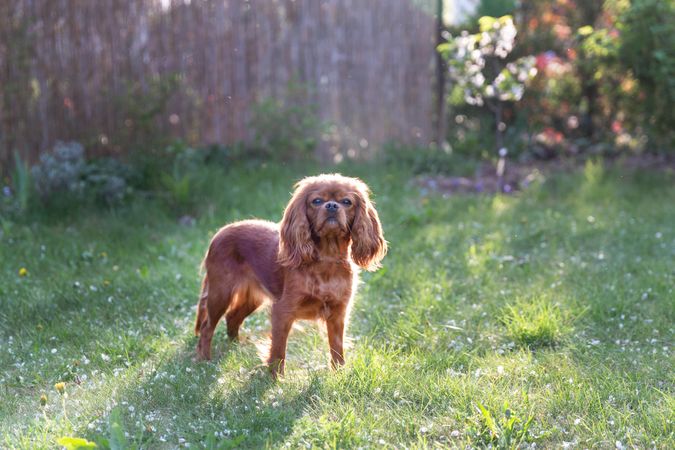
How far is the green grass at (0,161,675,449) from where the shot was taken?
3.02 m

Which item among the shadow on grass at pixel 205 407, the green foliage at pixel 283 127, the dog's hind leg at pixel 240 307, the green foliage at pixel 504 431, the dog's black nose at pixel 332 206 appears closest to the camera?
the green foliage at pixel 504 431

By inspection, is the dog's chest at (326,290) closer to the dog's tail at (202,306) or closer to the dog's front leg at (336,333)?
the dog's front leg at (336,333)

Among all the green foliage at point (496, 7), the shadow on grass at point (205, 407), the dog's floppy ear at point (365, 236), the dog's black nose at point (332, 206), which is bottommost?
the shadow on grass at point (205, 407)

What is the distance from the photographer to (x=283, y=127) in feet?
26.1

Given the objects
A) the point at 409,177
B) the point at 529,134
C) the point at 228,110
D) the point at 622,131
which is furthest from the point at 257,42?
the point at 622,131

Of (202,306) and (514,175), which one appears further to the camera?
(514,175)

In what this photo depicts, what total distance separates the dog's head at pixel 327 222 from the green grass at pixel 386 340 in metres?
0.54

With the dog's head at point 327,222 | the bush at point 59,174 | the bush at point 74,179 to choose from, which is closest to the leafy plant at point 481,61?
the bush at point 74,179

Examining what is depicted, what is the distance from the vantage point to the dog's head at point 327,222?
351 cm

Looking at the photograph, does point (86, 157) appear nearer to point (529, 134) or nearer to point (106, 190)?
point (106, 190)

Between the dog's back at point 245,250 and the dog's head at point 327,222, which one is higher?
the dog's head at point 327,222

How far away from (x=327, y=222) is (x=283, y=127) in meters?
4.63

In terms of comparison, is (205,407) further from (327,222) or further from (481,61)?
(481,61)

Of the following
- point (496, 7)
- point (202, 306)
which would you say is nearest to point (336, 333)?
point (202, 306)
